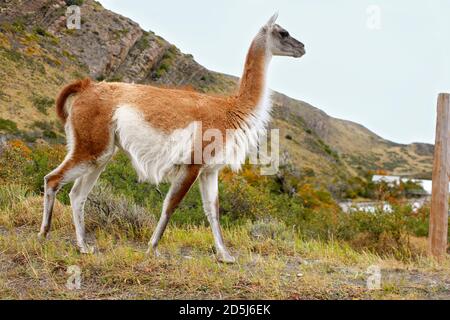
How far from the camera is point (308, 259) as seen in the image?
20.5 ft

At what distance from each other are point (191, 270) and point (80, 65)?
46.4 metres

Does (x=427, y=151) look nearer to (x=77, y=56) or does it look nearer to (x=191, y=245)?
(x=77, y=56)

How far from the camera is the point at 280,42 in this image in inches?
255

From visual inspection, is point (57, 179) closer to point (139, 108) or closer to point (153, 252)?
point (139, 108)

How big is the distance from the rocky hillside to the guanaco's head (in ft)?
81.0

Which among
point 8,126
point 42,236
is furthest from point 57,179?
point 8,126

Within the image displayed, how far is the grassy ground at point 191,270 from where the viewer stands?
4496mm

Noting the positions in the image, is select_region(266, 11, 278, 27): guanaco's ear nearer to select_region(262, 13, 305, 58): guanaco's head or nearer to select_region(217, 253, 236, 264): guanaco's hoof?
select_region(262, 13, 305, 58): guanaco's head

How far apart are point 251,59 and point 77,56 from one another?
45.9 meters

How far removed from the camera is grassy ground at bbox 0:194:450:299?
4496 millimetres

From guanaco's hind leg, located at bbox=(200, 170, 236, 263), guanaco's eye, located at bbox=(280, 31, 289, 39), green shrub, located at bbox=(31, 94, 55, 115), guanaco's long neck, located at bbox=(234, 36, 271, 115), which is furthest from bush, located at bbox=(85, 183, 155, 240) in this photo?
green shrub, located at bbox=(31, 94, 55, 115)

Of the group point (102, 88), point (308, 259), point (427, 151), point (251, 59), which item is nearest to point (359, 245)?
point (308, 259)

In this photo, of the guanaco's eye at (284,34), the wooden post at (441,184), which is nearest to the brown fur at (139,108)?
the guanaco's eye at (284,34)

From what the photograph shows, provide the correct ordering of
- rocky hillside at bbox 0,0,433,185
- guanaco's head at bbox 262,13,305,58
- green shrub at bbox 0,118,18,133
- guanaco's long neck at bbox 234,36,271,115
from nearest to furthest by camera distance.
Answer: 1. guanaco's long neck at bbox 234,36,271,115
2. guanaco's head at bbox 262,13,305,58
3. green shrub at bbox 0,118,18,133
4. rocky hillside at bbox 0,0,433,185
